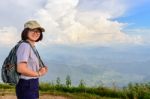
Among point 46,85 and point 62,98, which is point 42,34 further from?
point 46,85

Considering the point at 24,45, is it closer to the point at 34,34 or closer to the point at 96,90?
the point at 34,34

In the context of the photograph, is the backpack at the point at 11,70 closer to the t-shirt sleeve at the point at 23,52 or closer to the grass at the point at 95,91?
the t-shirt sleeve at the point at 23,52

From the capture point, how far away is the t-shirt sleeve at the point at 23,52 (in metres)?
8.14

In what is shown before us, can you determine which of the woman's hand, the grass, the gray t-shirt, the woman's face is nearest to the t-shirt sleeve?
the gray t-shirt

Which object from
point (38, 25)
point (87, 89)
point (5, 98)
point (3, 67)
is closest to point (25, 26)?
point (38, 25)

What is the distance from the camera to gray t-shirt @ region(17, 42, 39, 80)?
8156 mm

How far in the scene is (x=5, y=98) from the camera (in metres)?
15.9

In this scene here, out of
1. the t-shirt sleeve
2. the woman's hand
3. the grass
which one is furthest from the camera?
the grass

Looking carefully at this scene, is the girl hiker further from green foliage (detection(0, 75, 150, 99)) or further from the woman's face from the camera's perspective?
green foliage (detection(0, 75, 150, 99))

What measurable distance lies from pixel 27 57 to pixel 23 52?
0.10 metres

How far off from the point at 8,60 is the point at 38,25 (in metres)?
0.73

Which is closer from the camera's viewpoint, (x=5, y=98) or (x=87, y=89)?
(x=5, y=98)

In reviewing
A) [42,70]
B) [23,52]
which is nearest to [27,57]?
[23,52]

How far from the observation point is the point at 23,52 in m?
8.20
